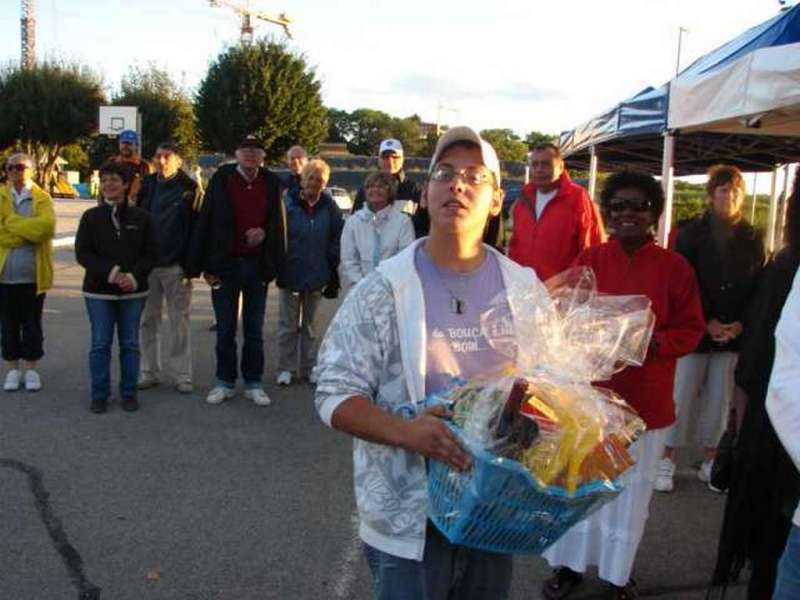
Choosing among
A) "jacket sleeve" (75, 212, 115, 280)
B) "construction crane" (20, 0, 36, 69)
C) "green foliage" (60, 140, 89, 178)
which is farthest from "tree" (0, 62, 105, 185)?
"jacket sleeve" (75, 212, 115, 280)

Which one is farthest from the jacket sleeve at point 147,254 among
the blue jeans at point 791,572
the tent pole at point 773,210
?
the tent pole at point 773,210

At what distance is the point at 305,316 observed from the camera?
7.20m

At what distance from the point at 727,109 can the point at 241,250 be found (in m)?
3.80

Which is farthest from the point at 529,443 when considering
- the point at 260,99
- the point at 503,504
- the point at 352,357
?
the point at 260,99

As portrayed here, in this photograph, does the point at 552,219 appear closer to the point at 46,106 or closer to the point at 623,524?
the point at 623,524

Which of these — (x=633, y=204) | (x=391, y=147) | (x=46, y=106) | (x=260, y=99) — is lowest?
(x=633, y=204)

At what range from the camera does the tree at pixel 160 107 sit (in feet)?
144

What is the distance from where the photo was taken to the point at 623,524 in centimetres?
332

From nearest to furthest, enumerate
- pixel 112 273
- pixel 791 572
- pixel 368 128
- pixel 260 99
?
1. pixel 791 572
2. pixel 112 273
3. pixel 260 99
4. pixel 368 128

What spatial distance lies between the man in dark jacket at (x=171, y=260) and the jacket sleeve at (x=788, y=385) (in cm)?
560

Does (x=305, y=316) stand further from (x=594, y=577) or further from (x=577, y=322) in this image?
(x=577, y=322)

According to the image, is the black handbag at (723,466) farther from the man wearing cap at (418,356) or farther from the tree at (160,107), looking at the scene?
the tree at (160,107)

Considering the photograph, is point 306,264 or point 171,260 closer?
point 171,260

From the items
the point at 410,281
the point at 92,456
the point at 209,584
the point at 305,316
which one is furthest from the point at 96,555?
the point at 305,316
